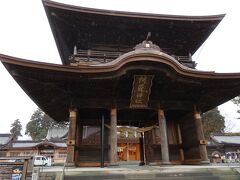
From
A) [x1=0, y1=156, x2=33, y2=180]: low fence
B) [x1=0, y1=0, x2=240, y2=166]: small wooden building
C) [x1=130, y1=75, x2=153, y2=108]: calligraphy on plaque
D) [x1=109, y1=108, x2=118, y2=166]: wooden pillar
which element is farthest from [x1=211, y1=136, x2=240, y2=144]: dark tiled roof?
[x1=0, y1=156, x2=33, y2=180]: low fence

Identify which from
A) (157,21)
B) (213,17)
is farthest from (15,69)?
(213,17)

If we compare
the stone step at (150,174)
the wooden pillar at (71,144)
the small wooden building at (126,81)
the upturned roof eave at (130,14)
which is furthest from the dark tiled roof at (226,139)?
the wooden pillar at (71,144)

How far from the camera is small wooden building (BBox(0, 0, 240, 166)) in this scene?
9844 mm

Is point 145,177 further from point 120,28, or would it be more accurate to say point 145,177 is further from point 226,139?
point 226,139

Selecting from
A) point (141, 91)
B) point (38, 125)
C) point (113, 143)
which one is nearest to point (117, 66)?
point (141, 91)

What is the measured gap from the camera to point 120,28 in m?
12.4

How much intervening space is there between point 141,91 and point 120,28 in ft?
13.1

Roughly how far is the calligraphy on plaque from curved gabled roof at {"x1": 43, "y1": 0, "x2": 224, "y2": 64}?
334 cm

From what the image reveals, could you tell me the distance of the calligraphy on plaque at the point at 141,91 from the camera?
10602mm

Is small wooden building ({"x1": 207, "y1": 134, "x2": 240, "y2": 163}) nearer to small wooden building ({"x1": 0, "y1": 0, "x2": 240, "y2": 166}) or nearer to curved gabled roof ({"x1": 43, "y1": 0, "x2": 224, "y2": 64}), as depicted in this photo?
small wooden building ({"x1": 0, "y1": 0, "x2": 240, "y2": 166})

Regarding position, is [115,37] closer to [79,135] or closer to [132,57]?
[132,57]

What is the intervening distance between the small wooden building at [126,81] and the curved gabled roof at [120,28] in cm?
5

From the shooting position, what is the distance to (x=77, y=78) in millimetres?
9641

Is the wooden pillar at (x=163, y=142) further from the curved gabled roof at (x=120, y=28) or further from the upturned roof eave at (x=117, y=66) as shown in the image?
the curved gabled roof at (x=120, y=28)
